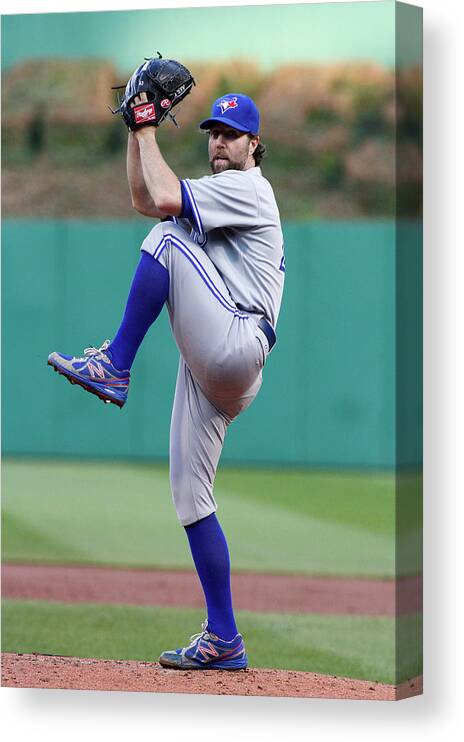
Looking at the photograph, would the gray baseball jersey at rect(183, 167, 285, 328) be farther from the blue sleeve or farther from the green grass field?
the green grass field

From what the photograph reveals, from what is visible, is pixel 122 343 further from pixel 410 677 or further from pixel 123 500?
pixel 123 500

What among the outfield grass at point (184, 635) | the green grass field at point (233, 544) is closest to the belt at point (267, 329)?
the green grass field at point (233, 544)

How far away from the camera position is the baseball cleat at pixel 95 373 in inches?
195

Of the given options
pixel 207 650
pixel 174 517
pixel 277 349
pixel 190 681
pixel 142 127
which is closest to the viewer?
pixel 142 127

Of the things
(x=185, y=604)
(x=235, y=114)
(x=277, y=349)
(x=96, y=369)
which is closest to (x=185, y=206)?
(x=235, y=114)

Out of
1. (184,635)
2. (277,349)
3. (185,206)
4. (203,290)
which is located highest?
(185,206)

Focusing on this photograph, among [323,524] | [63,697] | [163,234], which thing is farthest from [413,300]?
[323,524]

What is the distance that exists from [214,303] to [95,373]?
1.62 feet

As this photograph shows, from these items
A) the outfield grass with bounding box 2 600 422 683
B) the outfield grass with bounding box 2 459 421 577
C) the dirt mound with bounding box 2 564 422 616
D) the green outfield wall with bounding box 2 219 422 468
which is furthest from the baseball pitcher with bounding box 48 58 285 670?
the dirt mound with bounding box 2 564 422 616

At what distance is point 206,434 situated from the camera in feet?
18.1

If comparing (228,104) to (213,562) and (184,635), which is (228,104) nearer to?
(213,562)

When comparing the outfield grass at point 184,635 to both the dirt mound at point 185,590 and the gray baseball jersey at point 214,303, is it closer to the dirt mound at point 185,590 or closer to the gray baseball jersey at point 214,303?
the dirt mound at point 185,590

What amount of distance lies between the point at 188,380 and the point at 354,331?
1.83 m

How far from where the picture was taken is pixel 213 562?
5.53 meters
